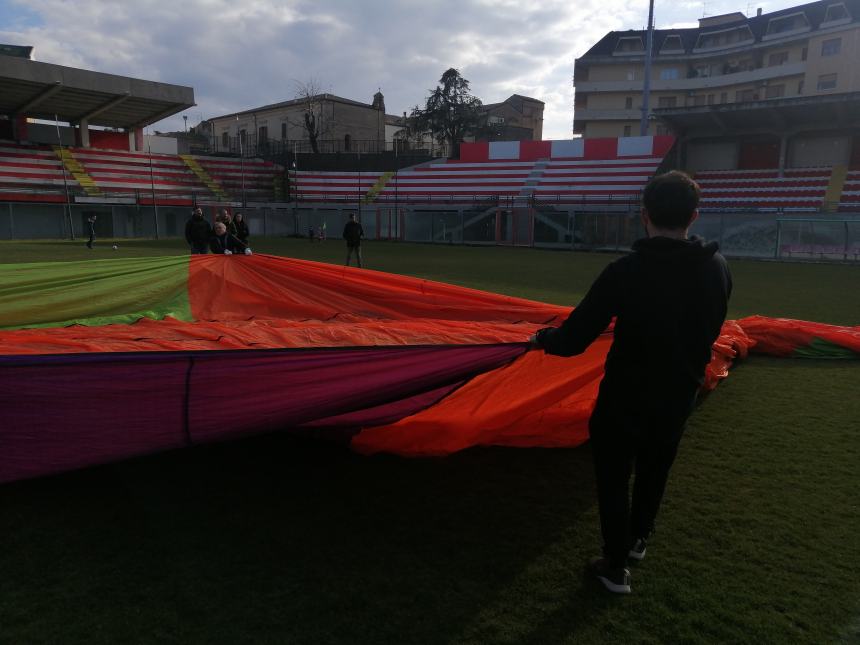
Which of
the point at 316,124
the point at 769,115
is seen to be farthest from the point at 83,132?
the point at 769,115

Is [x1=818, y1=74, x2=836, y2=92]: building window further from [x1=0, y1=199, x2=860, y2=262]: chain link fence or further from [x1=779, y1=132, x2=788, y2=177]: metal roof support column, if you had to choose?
[x1=0, y1=199, x2=860, y2=262]: chain link fence

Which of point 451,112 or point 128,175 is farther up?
point 451,112

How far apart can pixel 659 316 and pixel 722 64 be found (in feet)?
193

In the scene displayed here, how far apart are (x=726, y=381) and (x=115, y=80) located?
3750cm

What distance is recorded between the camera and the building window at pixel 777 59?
46.8 meters

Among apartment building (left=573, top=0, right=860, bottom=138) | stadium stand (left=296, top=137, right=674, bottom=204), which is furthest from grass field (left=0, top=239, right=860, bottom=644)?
apartment building (left=573, top=0, right=860, bottom=138)

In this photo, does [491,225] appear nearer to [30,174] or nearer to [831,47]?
[30,174]

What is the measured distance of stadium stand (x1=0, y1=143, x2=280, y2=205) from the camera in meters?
31.5

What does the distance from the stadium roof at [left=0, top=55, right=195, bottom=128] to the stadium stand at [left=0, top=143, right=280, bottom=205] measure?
233cm

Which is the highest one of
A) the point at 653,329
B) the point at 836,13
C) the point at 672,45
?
the point at 672,45

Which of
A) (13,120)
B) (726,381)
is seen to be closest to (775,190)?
(726,381)

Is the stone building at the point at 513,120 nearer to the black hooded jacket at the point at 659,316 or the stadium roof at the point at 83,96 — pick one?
the stadium roof at the point at 83,96

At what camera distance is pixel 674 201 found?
216 cm

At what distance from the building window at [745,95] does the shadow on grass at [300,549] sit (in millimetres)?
54965
